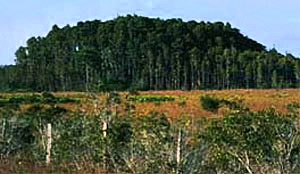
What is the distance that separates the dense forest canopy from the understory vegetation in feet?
154

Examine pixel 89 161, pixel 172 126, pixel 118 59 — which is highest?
pixel 118 59

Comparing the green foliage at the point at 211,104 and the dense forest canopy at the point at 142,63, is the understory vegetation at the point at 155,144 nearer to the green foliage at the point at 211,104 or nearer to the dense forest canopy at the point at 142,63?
the green foliage at the point at 211,104

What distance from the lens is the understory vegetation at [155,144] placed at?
1188 cm

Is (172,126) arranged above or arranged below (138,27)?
below

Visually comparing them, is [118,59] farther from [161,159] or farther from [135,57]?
[161,159]

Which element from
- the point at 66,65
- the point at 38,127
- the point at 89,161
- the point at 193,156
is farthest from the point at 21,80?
the point at 193,156

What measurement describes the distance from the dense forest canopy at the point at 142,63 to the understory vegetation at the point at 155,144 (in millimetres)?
47009

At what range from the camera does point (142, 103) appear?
44969mm

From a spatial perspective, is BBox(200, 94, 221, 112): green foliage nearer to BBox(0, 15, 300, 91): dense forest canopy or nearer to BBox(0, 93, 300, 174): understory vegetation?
BBox(0, 93, 300, 174): understory vegetation

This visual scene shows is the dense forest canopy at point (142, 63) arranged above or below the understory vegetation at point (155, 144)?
above

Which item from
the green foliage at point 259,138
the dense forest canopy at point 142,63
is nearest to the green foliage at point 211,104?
the dense forest canopy at point 142,63

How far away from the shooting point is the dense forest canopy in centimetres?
7050

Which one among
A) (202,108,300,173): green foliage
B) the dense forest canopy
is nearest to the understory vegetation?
A: (202,108,300,173): green foliage

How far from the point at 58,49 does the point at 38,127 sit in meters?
58.3
